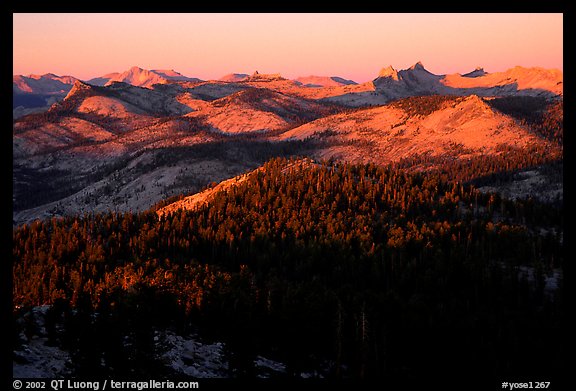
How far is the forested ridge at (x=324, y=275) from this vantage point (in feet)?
201

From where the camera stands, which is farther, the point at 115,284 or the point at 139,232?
the point at 139,232

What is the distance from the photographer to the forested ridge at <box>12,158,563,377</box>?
2418 inches

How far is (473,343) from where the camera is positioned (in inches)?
2657

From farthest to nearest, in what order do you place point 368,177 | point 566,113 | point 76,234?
point 368,177, point 76,234, point 566,113

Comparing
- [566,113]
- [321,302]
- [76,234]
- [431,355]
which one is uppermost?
[566,113]

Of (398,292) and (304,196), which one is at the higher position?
(304,196)

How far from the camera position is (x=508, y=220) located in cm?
13412

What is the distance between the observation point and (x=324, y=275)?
9838 cm

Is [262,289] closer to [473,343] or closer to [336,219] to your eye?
[473,343]

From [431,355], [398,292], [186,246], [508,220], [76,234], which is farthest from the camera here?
[508,220]

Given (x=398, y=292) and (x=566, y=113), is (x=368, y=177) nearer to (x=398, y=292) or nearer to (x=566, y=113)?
(x=398, y=292)

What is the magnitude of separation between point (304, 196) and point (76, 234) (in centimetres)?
6346

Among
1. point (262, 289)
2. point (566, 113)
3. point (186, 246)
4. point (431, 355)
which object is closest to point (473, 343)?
point (431, 355)

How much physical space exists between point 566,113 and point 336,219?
352 ft
